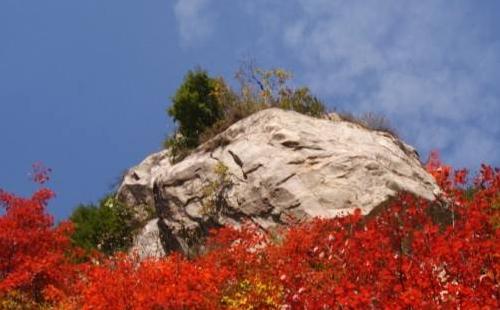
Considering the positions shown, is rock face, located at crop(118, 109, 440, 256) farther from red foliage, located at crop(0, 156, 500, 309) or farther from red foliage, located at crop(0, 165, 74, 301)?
red foliage, located at crop(0, 165, 74, 301)

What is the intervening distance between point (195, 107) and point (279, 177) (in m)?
8.80

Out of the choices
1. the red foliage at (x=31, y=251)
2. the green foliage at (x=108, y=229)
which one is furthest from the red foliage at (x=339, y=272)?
the green foliage at (x=108, y=229)

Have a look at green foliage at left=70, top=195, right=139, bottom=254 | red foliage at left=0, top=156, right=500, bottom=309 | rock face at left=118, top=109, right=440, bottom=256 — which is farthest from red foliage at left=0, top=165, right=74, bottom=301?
green foliage at left=70, top=195, right=139, bottom=254

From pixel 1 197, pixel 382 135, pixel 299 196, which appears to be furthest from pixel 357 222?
pixel 1 197

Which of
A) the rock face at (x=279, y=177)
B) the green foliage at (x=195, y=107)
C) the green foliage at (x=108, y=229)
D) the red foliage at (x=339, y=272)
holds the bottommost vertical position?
the red foliage at (x=339, y=272)

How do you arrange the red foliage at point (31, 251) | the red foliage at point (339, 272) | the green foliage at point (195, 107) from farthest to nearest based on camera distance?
the green foliage at point (195, 107)
the red foliage at point (31, 251)
the red foliage at point (339, 272)

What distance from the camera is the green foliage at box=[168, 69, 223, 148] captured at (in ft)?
103

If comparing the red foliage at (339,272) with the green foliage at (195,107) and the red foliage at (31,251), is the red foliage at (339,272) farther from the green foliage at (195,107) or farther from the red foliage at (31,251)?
the green foliage at (195,107)

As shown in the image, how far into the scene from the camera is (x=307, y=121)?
88.8 ft

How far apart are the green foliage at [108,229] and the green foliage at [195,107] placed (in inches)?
155

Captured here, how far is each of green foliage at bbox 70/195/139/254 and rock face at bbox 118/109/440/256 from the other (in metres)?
2.78

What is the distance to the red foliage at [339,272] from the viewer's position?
15531 mm

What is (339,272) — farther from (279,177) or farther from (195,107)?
(195,107)

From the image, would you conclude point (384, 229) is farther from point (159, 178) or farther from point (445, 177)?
point (159, 178)
